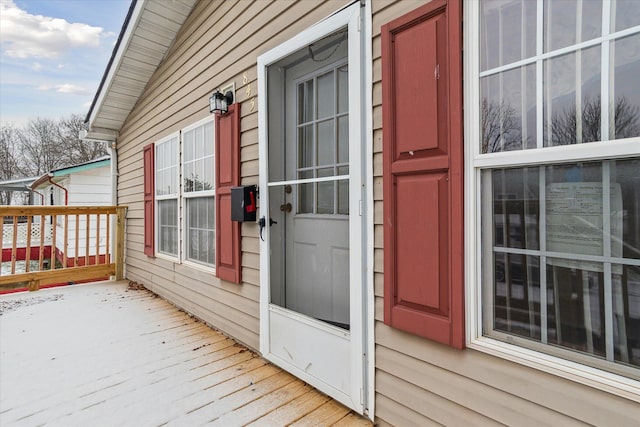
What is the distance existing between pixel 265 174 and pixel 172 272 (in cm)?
233

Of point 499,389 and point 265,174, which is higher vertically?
point 265,174

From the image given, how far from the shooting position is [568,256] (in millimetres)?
1147

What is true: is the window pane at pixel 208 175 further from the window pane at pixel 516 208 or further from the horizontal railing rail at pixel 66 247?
the window pane at pixel 516 208

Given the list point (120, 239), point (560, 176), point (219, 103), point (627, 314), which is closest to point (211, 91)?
point (219, 103)

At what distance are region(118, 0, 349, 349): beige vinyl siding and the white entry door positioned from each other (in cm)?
17

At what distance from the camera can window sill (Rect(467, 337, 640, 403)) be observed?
3.35 feet

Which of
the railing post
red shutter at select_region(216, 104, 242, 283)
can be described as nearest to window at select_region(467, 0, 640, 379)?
red shutter at select_region(216, 104, 242, 283)

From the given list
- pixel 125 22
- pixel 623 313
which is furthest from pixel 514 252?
pixel 125 22

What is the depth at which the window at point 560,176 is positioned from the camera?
1034 mm

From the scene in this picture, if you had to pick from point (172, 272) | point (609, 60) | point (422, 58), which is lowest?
point (172, 272)

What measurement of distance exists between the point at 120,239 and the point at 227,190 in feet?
12.1

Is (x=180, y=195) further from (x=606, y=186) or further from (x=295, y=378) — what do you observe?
(x=606, y=186)

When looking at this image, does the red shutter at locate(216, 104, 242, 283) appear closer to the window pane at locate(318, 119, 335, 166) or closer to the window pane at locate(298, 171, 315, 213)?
the window pane at locate(298, 171, 315, 213)

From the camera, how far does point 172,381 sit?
7.30 feet
